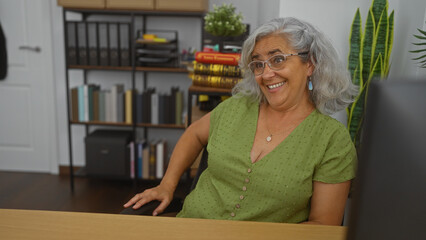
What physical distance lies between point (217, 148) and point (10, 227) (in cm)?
71

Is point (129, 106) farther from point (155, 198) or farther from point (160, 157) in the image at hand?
point (155, 198)

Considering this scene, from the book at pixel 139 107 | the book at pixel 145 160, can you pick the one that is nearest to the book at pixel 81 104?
the book at pixel 139 107

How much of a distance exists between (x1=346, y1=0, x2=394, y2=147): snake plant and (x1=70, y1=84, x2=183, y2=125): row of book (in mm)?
1798

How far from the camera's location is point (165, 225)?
0.92 m

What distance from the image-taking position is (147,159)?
3496mm

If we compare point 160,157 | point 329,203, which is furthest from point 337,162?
point 160,157

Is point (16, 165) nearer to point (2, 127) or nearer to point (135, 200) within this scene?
point (2, 127)

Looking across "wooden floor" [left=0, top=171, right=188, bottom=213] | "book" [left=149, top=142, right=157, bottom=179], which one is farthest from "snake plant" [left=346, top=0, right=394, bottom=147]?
"book" [left=149, top=142, right=157, bottom=179]

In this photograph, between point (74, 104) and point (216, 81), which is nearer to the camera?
point (216, 81)

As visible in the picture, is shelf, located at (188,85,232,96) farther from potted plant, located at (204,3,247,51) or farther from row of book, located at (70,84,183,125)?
row of book, located at (70,84,183,125)

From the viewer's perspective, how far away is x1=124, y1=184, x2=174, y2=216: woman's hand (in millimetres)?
1327

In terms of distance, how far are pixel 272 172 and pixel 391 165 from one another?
87 cm

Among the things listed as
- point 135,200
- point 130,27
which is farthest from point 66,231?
point 130,27

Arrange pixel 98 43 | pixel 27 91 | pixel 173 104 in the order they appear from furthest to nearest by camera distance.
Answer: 1. pixel 27 91
2. pixel 173 104
3. pixel 98 43
